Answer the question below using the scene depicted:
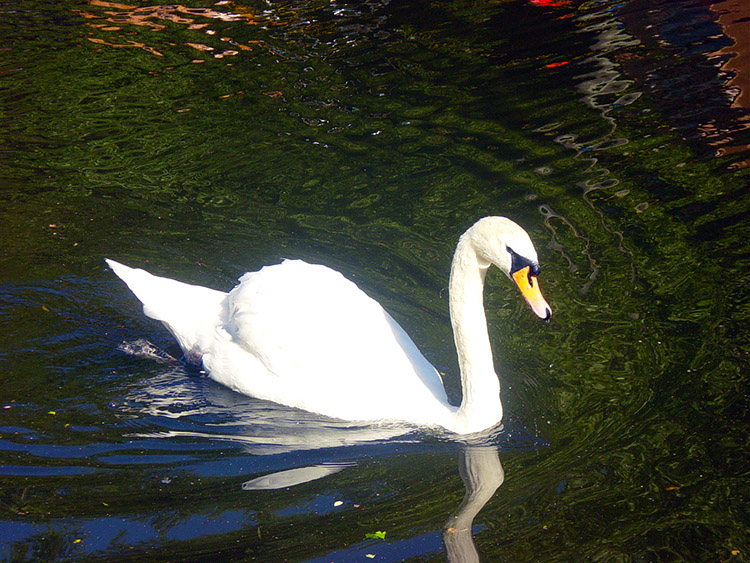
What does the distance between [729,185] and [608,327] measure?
109 inches

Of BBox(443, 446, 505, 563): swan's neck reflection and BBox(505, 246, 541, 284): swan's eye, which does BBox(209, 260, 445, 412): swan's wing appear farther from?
BBox(505, 246, 541, 284): swan's eye

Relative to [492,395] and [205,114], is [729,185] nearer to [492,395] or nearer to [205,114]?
[492,395]

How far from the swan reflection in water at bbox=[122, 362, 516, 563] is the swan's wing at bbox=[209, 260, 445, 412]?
20 centimetres

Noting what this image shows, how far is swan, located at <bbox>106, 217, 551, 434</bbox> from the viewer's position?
5.43 meters

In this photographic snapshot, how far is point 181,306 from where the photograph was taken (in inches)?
259

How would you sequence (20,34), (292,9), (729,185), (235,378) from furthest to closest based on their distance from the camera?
1. (292,9)
2. (20,34)
3. (729,185)
4. (235,378)

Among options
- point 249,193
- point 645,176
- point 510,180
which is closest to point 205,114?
point 249,193

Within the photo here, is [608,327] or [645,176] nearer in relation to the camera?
[608,327]

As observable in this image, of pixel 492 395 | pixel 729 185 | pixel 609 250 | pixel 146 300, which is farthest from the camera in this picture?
pixel 729 185

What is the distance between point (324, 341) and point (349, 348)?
7.3 inches

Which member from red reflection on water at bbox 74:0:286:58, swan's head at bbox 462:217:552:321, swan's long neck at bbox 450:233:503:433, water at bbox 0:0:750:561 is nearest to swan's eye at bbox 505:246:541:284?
swan's head at bbox 462:217:552:321

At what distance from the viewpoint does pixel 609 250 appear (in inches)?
293

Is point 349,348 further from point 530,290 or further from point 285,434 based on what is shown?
point 530,290

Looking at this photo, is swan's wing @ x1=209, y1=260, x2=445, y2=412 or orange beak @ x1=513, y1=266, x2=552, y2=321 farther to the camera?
swan's wing @ x1=209, y1=260, x2=445, y2=412
